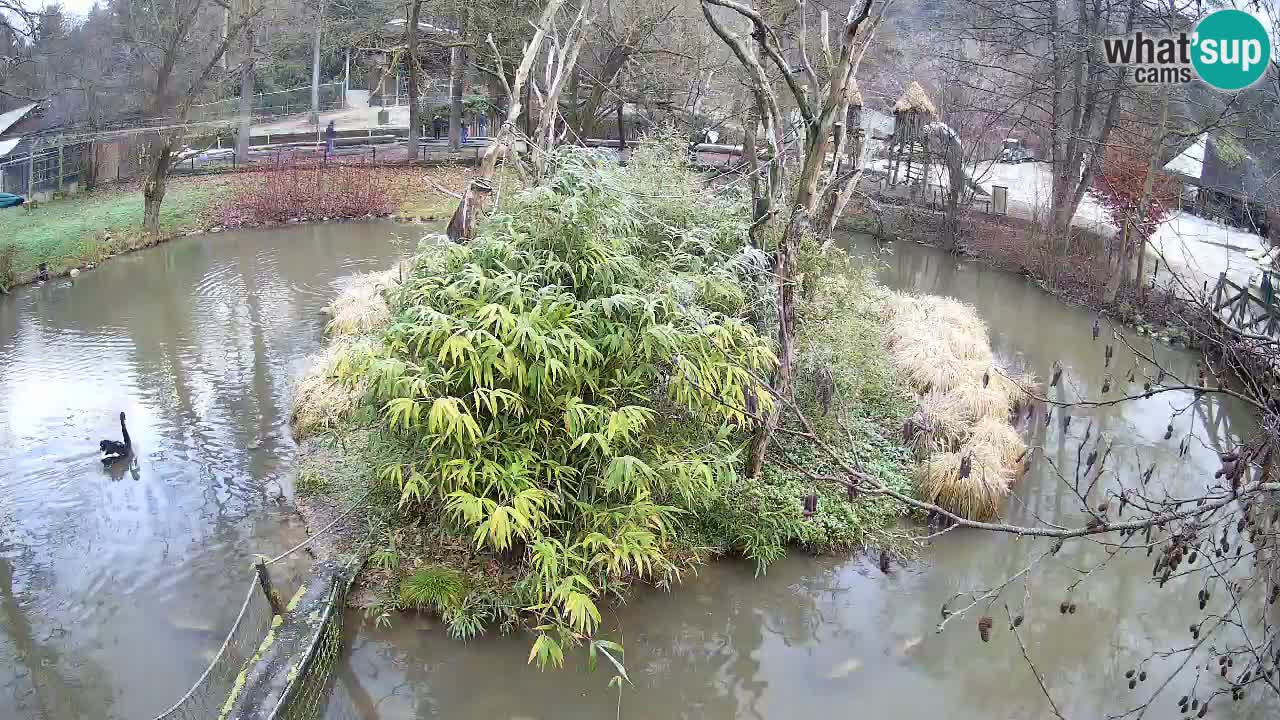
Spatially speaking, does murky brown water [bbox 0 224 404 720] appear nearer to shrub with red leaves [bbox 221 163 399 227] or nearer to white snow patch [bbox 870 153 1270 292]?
shrub with red leaves [bbox 221 163 399 227]

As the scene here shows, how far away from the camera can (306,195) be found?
1703 cm

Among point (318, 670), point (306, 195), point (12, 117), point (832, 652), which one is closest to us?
point (318, 670)

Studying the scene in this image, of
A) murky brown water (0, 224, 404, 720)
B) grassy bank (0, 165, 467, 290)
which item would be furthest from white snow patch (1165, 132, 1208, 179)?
murky brown water (0, 224, 404, 720)

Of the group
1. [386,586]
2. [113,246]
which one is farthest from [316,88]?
[386,586]

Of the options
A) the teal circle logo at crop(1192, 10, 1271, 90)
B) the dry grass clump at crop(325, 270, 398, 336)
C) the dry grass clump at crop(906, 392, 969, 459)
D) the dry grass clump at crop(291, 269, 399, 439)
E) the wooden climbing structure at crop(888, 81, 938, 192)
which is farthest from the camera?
the wooden climbing structure at crop(888, 81, 938, 192)

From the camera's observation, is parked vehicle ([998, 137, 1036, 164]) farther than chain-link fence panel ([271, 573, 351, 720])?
Yes

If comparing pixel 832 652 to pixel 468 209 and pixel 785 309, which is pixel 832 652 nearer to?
pixel 785 309

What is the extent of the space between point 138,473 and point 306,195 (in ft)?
34.3

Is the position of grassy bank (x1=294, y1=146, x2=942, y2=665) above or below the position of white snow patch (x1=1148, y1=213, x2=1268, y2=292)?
below

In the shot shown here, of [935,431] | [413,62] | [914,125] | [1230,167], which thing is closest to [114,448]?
[935,431]

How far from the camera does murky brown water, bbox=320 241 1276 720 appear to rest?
17.1 feet

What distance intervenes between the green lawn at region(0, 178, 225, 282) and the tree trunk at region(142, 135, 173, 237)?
20 cm

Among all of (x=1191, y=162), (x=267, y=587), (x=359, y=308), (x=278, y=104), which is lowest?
(x=267, y=587)

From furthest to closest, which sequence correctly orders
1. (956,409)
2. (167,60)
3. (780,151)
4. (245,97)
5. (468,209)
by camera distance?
(245,97) < (167,60) < (468,209) < (956,409) < (780,151)
